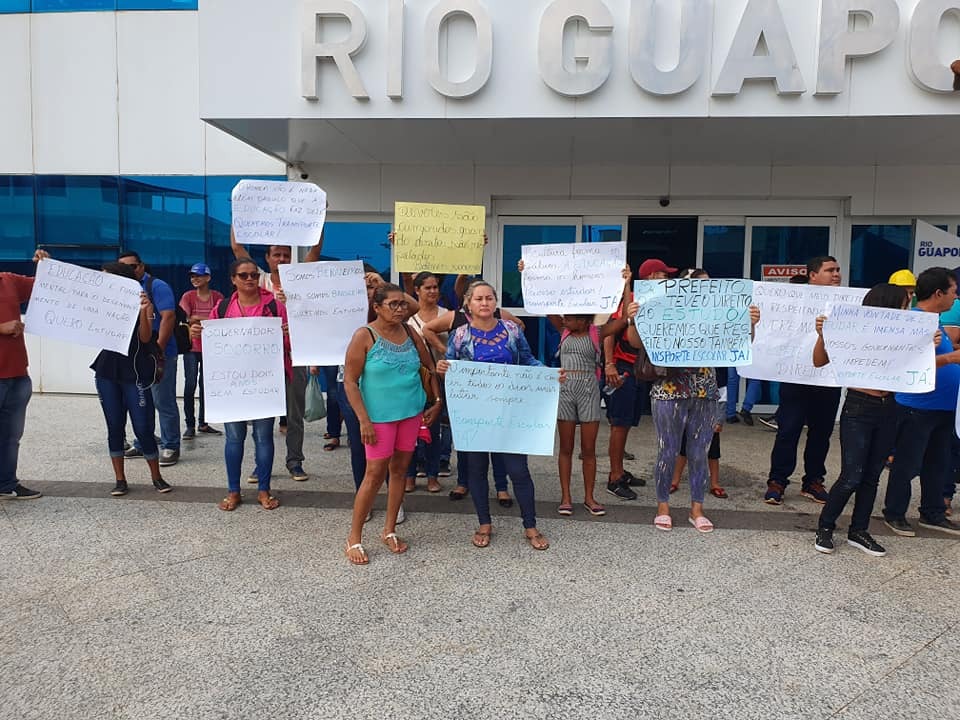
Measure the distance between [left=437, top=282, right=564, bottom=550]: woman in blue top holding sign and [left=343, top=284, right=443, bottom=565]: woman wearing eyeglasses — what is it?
269 millimetres

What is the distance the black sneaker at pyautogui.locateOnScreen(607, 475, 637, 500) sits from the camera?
527 centimetres

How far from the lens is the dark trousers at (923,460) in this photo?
4320mm

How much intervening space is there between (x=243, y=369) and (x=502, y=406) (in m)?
2.07

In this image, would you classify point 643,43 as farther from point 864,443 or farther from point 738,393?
point 738,393

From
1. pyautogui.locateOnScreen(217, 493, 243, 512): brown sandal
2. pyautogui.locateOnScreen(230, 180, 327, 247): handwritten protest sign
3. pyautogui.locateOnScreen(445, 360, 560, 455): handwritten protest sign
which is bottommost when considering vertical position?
pyautogui.locateOnScreen(217, 493, 243, 512): brown sandal

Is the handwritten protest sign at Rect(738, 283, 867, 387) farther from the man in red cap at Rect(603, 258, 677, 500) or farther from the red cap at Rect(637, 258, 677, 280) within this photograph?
the man in red cap at Rect(603, 258, 677, 500)

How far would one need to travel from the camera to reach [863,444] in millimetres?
3949

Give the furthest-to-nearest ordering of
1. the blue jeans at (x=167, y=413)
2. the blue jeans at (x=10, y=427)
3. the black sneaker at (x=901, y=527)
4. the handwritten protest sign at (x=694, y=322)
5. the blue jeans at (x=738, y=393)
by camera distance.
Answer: the blue jeans at (x=738, y=393)
the blue jeans at (x=167, y=413)
the blue jeans at (x=10, y=427)
the black sneaker at (x=901, y=527)
the handwritten protest sign at (x=694, y=322)

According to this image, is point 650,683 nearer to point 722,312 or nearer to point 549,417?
point 549,417

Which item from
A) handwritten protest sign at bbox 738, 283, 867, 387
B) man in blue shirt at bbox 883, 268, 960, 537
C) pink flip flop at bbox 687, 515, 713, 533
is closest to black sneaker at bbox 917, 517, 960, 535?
man in blue shirt at bbox 883, 268, 960, 537

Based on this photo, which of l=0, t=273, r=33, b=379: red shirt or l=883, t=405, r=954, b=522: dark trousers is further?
l=0, t=273, r=33, b=379: red shirt

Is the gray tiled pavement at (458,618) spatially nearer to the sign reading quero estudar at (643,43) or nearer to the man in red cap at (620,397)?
the man in red cap at (620,397)

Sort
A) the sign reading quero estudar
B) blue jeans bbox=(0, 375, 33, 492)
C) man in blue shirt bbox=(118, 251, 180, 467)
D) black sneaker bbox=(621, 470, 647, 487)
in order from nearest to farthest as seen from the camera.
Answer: blue jeans bbox=(0, 375, 33, 492) < black sneaker bbox=(621, 470, 647, 487) < the sign reading quero estudar < man in blue shirt bbox=(118, 251, 180, 467)

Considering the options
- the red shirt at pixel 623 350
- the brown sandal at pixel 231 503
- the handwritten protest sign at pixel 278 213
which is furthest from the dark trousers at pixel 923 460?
the brown sandal at pixel 231 503
